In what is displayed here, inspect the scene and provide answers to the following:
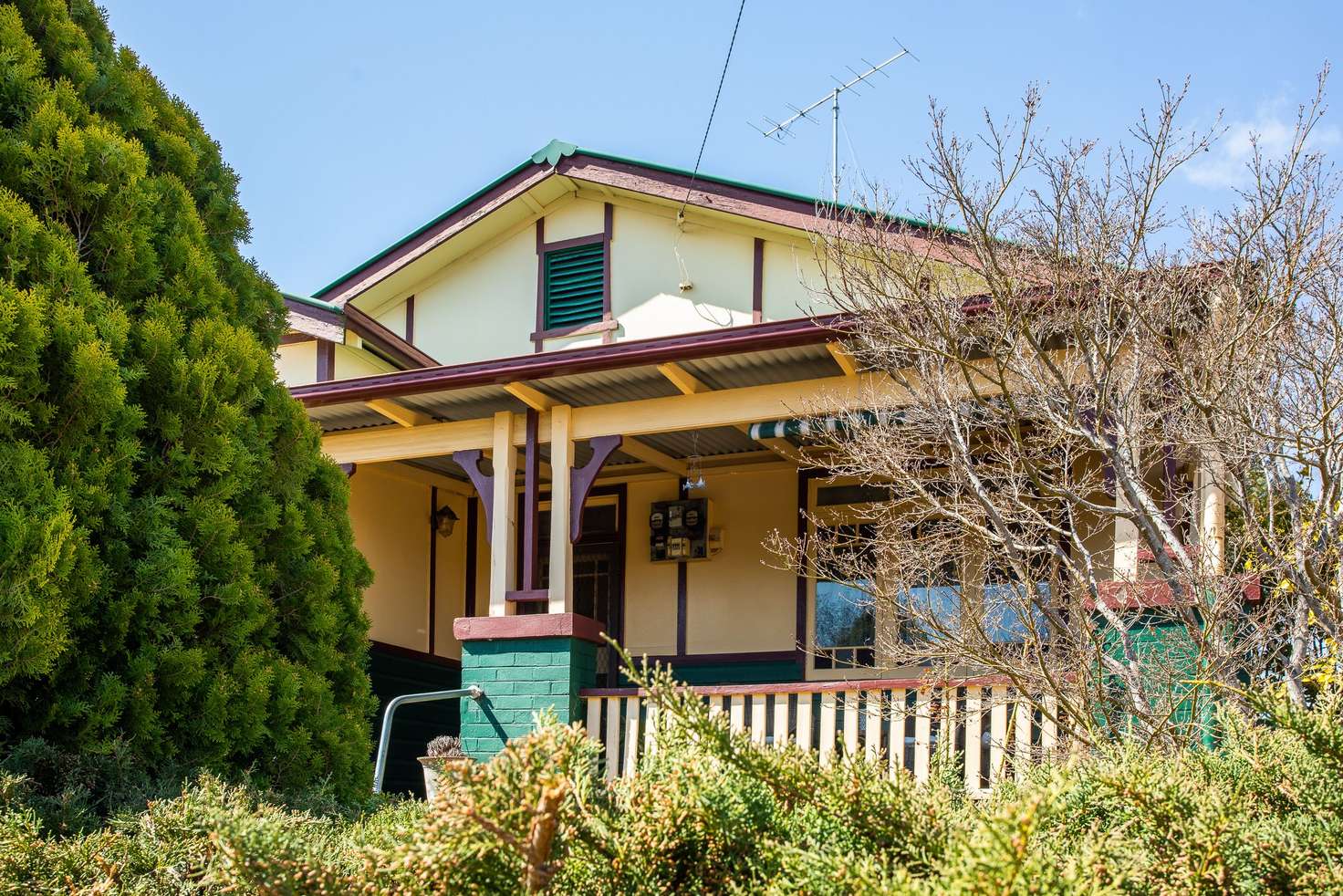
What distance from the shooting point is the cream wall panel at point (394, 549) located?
39.2 feet

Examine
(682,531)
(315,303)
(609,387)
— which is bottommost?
(682,531)

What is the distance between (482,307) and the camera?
1267 centimetres

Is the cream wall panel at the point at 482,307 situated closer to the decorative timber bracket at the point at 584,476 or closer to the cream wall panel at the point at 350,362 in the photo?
the cream wall panel at the point at 350,362

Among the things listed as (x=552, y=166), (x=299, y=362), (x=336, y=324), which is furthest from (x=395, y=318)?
(x=552, y=166)

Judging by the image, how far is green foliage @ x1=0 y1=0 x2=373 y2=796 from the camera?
4324 millimetres

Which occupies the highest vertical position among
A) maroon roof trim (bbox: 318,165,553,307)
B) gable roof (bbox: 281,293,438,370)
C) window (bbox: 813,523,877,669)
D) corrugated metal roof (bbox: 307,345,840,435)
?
maroon roof trim (bbox: 318,165,553,307)

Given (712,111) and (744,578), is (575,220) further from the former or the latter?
(744,578)

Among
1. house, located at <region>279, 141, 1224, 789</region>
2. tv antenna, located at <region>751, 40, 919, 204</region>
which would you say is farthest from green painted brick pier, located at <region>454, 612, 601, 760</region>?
tv antenna, located at <region>751, 40, 919, 204</region>

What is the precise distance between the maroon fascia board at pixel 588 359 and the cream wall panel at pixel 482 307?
2.41 meters

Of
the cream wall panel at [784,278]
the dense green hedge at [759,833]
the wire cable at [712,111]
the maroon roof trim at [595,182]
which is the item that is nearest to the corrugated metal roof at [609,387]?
the cream wall panel at [784,278]

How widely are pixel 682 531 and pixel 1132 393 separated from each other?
5.72m

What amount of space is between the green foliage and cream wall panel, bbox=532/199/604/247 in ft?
22.5

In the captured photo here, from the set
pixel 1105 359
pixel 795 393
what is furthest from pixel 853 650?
pixel 1105 359

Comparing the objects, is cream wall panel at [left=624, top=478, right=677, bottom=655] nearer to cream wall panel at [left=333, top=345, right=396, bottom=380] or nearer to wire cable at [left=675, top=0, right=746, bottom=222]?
wire cable at [left=675, top=0, right=746, bottom=222]
